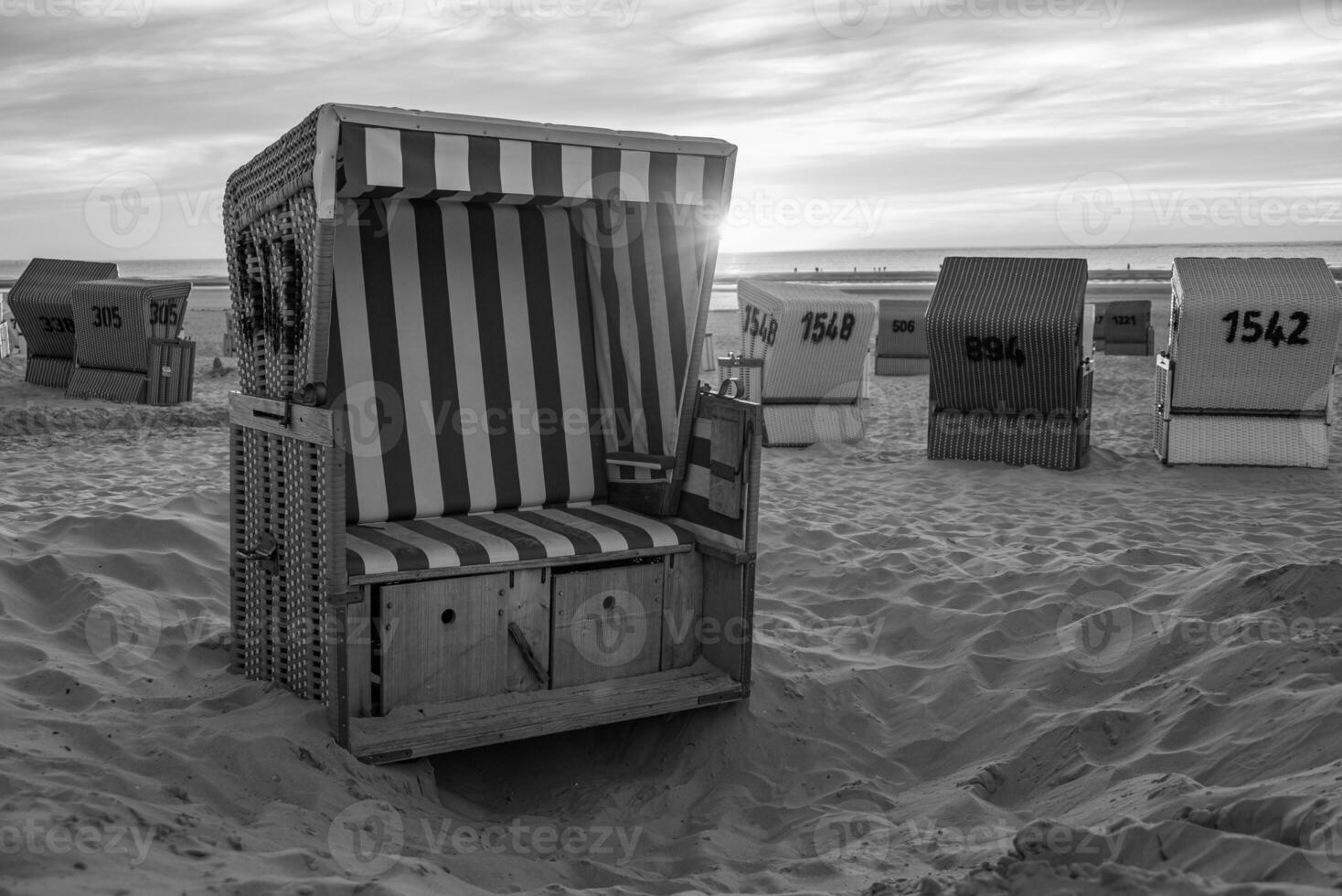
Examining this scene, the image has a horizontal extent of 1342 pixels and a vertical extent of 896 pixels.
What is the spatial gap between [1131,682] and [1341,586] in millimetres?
1158

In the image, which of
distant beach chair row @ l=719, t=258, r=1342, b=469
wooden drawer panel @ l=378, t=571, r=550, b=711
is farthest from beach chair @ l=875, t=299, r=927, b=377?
wooden drawer panel @ l=378, t=571, r=550, b=711

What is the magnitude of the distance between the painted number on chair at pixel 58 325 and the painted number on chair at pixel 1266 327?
1276cm

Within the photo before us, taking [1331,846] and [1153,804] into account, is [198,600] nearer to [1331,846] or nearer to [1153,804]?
[1153,804]

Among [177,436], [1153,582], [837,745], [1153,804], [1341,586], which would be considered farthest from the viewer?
[177,436]

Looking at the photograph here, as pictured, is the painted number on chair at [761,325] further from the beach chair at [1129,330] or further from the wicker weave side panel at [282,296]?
the beach chair at [1129,330]

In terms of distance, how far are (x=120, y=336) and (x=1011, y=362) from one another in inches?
382

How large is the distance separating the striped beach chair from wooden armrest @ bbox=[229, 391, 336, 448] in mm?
6888

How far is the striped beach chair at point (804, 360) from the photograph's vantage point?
11.1 m

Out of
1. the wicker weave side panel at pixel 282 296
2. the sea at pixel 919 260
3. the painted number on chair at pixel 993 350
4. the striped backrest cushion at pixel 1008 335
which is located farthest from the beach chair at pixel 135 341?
the sea at pixel 919 260

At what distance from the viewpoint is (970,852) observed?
328 centimetres

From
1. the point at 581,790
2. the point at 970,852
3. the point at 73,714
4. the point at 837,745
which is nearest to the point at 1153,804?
the point at 970,852

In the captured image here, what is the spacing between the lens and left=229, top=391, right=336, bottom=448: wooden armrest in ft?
12.7

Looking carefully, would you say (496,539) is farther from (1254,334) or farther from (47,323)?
(47,323)

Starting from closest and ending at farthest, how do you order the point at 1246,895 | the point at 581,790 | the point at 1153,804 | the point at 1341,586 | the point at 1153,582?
1. the point at 1246,895
2. the point at 1153,804
3. the point at 581,790
4. the point at 1341,586
5. the point at 1153,582
